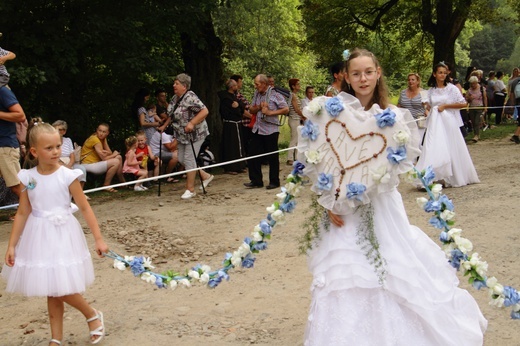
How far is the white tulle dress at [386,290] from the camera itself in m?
4.49

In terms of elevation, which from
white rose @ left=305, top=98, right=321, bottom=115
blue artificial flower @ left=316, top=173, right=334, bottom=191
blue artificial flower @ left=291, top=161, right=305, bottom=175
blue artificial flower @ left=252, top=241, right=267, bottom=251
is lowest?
blue artificial flower @ left=252, top=241, right=267, bottom=251

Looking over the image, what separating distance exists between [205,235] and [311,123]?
4.80 metres

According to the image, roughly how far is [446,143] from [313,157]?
761 centimetres

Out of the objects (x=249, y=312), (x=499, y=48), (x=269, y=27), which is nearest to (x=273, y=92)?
(x=249, y=312)

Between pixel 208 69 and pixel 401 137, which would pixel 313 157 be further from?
pixel 208 69

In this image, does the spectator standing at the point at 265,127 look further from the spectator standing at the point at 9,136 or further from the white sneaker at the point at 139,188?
the spectator standing at the point at 9,136

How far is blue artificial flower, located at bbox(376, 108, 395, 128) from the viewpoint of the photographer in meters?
4.61

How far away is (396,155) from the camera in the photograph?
459 centimetres

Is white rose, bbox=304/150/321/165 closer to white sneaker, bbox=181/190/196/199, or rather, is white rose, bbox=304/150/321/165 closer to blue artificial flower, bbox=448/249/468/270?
blue artificial flower, bbox=448/249/468/270

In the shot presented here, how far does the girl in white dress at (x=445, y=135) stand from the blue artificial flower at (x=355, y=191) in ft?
24.1

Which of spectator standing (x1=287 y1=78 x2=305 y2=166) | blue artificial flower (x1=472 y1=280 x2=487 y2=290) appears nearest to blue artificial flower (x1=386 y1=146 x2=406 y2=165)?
blue artificial flower (x1=472 y1=280 x2=487 y2=290)

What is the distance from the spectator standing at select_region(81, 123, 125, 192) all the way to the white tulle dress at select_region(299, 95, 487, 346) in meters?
Answer: 9.24

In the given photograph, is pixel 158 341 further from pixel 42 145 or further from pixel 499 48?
pixel 499 48

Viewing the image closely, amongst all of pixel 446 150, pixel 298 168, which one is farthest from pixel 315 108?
pixel 446 150
